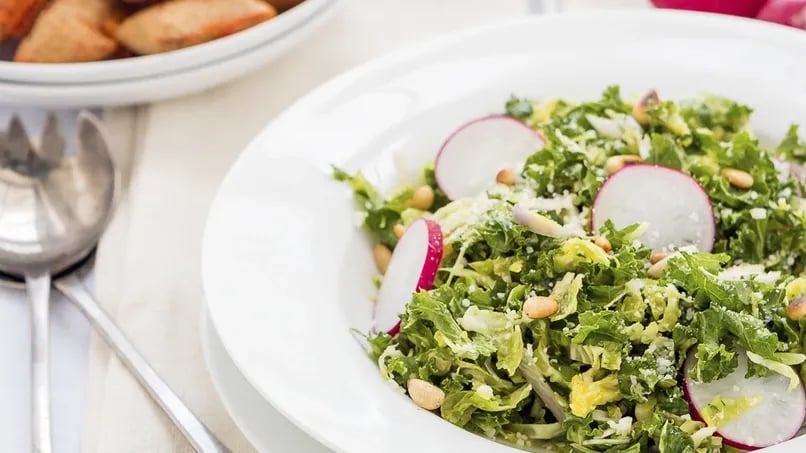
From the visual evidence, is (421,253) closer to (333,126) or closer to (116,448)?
(333,126)

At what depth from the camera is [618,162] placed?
287cm

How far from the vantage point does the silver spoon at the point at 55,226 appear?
2848 mm

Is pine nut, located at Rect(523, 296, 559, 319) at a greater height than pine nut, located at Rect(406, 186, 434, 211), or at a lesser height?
greater

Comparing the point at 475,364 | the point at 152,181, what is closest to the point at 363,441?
the point at 475,364

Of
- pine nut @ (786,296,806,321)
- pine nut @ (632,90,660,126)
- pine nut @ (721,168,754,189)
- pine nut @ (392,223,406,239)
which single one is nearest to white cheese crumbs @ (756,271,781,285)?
pine nut @ (786,296,806,321)

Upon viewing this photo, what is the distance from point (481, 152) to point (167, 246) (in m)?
1.15

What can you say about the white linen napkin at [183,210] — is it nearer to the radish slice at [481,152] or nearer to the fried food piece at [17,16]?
the fried food piece at [17,16]

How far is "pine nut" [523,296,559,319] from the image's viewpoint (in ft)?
7.91

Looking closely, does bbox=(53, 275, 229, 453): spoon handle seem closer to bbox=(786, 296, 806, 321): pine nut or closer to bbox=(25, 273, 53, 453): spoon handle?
bbox=(25, 273, 53, 453): spoon handle

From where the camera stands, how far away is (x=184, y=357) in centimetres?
300

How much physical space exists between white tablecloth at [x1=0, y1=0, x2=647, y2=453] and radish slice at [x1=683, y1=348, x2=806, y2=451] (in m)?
1.01

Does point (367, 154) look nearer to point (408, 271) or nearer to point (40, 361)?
point (408, 271)

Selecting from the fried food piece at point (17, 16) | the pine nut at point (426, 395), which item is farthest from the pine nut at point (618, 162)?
the fried food piece at point (17, 16)

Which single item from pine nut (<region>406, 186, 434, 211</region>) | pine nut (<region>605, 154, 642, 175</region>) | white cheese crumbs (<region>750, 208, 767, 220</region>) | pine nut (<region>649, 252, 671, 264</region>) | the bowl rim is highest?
white cheese crumbs (<region>750, 208, 767, 220</region>)
